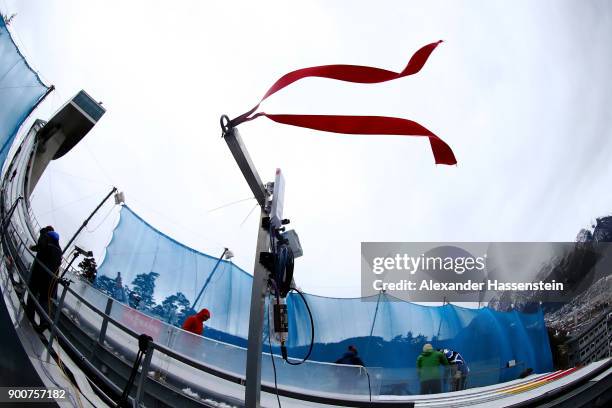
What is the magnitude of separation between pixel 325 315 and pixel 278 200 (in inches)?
257

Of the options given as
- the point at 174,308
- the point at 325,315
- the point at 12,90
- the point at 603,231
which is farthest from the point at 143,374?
the point at 603,231

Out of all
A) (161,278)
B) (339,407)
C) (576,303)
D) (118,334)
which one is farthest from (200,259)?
(576,303)

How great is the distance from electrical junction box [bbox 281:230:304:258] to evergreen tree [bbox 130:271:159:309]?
18.7 ft

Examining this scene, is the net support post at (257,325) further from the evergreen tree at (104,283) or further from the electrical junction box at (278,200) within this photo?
the evergreen tree at (104,283)

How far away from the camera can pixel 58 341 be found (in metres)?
3.47

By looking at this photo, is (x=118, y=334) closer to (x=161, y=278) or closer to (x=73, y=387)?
(x=73, y=387)

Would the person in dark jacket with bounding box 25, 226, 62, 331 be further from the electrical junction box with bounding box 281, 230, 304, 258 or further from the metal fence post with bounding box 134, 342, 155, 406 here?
the electrical junction box with bounding box 281, 230, 304, 258

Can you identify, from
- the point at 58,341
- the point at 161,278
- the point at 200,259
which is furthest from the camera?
the point at 200,259

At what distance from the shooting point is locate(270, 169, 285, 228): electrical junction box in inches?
106

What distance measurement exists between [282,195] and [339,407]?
2471mm

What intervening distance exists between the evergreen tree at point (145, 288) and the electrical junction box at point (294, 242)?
5709 millimetres

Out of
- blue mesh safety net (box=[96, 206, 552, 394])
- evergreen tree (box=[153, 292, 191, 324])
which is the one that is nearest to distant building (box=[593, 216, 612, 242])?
blue mesh safety net (box=[96, 206, 552, 394])

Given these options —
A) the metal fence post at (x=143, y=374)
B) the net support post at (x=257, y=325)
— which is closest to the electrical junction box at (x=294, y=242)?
the net support post at (x=257, y=325)

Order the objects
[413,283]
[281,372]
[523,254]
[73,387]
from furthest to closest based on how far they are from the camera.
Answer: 1. [523,254]
2. [413,283]
3. [281,372]
4. [73,387]
